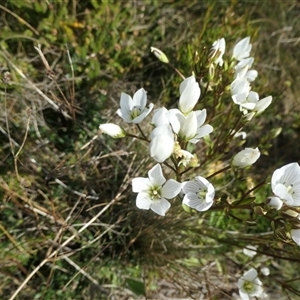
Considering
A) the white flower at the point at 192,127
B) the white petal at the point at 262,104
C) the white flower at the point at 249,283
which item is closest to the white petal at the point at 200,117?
the white flower at the point at 192,127

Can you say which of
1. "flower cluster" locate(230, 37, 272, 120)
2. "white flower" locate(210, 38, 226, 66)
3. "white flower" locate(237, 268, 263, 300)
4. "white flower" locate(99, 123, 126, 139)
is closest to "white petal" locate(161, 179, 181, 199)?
"white flower" locate(99, 123, 126, 139)

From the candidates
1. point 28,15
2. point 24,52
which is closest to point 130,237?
point 24,52

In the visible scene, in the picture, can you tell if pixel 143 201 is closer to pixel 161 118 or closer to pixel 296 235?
pixel 161 118

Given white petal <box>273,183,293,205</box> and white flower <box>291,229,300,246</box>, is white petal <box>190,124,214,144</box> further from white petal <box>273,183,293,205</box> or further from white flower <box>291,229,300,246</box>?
white flower <box>291,229,300,246</box>

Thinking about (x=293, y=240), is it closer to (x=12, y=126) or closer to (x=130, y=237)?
(x=130, y=237)

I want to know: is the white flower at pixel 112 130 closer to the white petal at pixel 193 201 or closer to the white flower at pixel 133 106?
the white flower at pixel 133 106

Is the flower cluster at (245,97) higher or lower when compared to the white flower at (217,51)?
lower

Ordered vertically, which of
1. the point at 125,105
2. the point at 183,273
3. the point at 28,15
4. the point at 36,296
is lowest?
the point at 183,273
